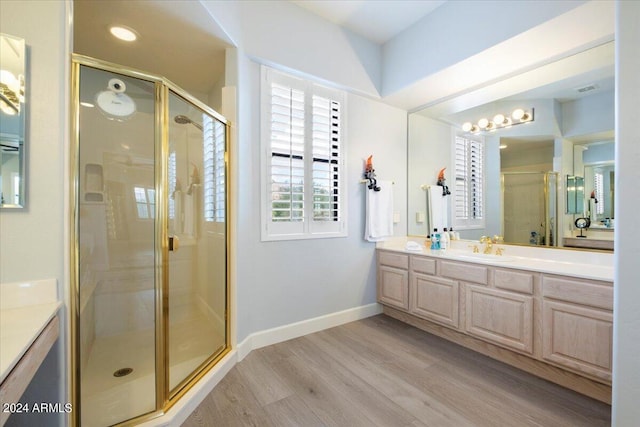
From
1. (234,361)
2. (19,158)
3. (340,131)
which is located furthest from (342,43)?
(234,361)

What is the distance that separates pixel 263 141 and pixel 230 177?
486mm

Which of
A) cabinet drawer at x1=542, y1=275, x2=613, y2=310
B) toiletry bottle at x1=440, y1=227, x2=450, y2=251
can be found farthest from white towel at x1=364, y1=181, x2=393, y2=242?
cabinet drawer at x1=542, y1=275, x2=613, y2=310

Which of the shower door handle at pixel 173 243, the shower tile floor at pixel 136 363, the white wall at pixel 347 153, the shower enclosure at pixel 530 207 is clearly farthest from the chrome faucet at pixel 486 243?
the shower door handle at pixel 173 243

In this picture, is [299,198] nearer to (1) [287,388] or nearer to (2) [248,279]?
(2) [248,279]

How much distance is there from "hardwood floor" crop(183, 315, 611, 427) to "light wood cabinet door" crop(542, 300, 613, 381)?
256 mm

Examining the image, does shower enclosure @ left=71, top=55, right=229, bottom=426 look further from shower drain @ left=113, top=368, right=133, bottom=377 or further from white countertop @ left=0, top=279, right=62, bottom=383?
white countertop @ left=0, top=279, right=62, bottom=383

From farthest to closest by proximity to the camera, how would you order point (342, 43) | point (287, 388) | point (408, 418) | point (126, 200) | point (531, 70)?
point (342, 43), point (531, 70), point (126, 200), point (287, 388), point (408, 418)

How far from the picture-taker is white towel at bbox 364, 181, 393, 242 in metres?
3.14

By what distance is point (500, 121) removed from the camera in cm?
278

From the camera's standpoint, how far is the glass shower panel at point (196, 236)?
200cm

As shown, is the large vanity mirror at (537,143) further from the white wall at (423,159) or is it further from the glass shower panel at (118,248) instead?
the glass shower panel at (118,248)

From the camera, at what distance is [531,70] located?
94.5 inches

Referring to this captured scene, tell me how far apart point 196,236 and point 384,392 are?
6.41 feet

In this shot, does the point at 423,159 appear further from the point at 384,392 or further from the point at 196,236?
the point at 196,236
